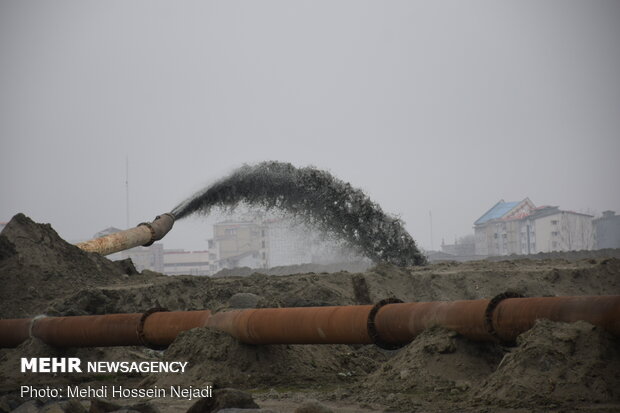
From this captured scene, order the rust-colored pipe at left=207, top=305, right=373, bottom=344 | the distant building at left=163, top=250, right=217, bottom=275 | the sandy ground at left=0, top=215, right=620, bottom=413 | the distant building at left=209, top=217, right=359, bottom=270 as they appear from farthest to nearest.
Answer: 1. the distant building at left=163, top=250, right=217, bottom=275
2. the distant building at left=209, top=217, right=359, bottom=270
3. the rust-colored pipe at left=207, top=305, right=373, bottom=344
4. the sandy ground at left=0, top=215, right=620, bottom=413

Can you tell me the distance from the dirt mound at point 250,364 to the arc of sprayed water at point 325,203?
1739 cm

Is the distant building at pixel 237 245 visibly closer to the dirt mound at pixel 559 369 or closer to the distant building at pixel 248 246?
the distant building at pixel 248 246

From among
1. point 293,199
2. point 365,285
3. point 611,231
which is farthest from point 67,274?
point 611,231

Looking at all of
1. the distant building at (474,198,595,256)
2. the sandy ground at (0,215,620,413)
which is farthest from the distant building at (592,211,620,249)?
the sandy ground at (0,215,620,413)

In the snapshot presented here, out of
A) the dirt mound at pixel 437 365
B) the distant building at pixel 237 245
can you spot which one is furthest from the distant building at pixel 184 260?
the dirt mound at pixel 437 365

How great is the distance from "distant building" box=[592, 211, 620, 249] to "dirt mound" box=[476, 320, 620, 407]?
58.5 meters

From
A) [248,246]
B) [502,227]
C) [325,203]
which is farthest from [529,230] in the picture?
[325,203]

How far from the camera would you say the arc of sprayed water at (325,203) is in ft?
109

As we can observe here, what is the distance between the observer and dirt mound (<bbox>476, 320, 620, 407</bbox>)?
10047 mm

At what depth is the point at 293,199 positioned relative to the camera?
33.8 meters

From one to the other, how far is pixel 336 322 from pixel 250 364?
222 centimetres

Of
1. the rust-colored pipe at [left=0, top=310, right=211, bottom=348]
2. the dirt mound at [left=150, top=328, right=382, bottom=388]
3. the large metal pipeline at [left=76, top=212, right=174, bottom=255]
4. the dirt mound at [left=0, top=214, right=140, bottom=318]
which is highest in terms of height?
the large metal pipeline at [left=76, top=212, right=174, bottom=255]

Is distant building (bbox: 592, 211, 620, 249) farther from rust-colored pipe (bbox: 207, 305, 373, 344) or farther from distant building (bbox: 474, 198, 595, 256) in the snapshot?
rust-colored pipe (bbox: 207, 305, 373, 344)

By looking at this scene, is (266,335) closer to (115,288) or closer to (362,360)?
(362,360)
